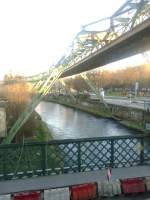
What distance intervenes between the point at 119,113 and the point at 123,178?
111 ft

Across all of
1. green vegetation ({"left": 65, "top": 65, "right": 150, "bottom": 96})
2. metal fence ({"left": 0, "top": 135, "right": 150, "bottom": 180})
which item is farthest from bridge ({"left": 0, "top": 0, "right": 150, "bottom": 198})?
green vegetation ({"left": 65, "top": 65, "right": 150, "bottom": 96})

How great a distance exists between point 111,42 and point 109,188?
1234 centimetres

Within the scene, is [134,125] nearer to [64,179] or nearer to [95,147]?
[95,147]

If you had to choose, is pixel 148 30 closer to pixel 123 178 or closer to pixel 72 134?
pixel 123 178

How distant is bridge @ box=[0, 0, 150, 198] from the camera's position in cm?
908

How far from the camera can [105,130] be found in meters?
32.8

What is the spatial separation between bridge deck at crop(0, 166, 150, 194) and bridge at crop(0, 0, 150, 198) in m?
0.08

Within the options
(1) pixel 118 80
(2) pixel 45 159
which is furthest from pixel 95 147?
(1) pixel 118 80

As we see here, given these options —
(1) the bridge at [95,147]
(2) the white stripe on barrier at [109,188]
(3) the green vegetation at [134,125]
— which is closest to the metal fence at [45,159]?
(1) the bridge at [95,147]

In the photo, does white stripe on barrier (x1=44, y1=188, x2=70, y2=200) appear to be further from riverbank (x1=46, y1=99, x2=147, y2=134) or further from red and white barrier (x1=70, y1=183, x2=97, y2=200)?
riverbank (x1=46, y1=99, x2=147, y2=134)

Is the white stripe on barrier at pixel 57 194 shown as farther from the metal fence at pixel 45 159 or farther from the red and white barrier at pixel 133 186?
the red and white barrier at pixel 133 186

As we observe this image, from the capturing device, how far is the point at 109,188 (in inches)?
323

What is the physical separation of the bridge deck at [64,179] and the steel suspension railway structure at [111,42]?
5680mm

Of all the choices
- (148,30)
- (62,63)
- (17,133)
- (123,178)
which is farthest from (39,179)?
(62,63)
